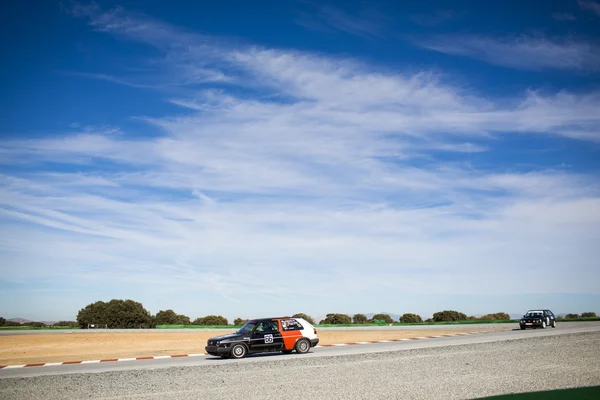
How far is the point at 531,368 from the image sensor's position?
14.6 m

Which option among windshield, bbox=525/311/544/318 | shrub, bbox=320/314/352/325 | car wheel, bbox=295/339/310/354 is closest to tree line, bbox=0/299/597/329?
shrub, bbox=320/314/352/325

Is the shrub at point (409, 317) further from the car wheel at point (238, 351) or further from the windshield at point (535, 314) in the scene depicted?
the car wheel at point (238, 351)

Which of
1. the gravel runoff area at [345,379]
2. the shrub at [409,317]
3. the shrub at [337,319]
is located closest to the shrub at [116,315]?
the shrub at [337,319]

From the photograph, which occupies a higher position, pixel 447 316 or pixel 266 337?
pixel 266 337

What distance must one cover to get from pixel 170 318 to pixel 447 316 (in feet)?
147

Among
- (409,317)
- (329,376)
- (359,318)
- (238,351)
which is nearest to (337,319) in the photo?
(359,318)

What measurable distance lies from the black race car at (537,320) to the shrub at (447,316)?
4249 cm

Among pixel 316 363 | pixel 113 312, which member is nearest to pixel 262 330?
pixel 316 363

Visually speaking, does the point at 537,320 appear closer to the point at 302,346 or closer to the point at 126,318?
the point at 302,346

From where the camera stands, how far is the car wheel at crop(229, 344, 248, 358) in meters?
19.8

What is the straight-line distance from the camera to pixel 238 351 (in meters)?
19.9

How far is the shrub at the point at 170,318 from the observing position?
263 feet

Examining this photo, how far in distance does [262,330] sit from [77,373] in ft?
23.4

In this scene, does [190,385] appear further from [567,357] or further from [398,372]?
[567,357]
